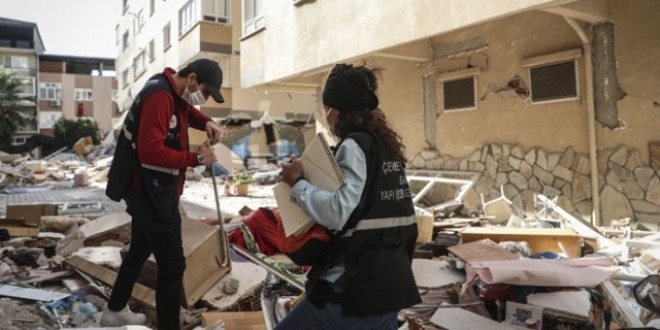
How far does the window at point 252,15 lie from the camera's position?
13078 mm

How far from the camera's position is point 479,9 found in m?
6.51

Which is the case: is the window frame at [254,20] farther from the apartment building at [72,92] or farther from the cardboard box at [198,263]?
the apartment building at [72,92]

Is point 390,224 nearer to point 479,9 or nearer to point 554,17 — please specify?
point 479,9

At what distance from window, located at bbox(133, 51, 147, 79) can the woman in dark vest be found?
29.5 meters

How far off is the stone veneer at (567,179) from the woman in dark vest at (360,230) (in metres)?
5.78

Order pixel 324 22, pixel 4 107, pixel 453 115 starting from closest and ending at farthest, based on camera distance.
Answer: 1. pixel 453 115
2. pixel 324 22
3. pixel 4 107

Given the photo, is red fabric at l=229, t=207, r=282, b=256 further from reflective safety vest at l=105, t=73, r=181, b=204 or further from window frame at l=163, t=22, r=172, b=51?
window frame at l=163, t=22, r=172, b=51

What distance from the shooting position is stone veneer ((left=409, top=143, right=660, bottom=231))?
628 cm

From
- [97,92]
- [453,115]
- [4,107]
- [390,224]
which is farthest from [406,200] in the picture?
[97,92]

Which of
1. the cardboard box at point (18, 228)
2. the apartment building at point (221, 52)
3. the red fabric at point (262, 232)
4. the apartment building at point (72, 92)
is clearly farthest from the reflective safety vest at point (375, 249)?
the apartment building at point (72, 92)

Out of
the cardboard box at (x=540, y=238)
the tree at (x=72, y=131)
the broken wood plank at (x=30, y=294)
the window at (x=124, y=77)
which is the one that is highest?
the window at (x=124, y=77)

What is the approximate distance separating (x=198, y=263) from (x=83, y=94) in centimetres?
5310

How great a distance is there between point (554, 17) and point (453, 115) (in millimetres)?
2542

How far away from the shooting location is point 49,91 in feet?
160
